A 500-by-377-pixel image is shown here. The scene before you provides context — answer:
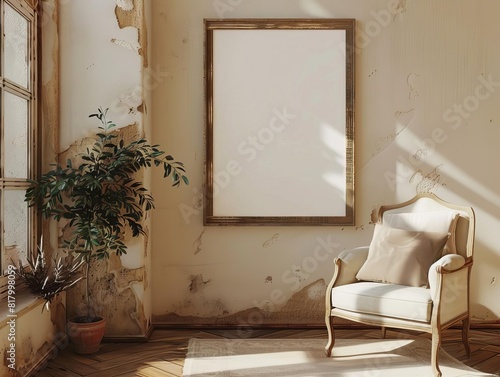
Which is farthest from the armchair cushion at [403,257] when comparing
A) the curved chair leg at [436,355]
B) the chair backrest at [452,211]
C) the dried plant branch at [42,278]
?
the dried plant branch at [42,278]

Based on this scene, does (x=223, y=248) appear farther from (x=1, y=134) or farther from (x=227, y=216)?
(x=1, y=134)

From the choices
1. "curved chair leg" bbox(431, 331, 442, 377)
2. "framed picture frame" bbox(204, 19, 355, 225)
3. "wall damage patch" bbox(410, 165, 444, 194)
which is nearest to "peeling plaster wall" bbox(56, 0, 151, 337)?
"framed picture frame" bbox(204, 19, 355, 225)

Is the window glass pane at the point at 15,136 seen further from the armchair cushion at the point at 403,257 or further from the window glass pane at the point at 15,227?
the armchair cushion at the point at 403,257

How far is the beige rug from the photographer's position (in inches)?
116

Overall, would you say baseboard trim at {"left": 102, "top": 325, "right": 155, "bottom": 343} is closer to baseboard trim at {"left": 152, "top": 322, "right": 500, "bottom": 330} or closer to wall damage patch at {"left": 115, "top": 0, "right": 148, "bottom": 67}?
baseboard trim at {"left": 152, "top": 322, "right": 500, "bottom": 330}

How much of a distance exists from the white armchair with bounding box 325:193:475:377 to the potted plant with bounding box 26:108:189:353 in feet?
4.22

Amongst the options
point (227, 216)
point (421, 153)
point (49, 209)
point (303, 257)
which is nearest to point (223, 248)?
point (227, 216)

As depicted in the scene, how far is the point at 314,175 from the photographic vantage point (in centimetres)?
395

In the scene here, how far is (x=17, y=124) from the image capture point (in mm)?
3148

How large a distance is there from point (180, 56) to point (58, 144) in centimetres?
111

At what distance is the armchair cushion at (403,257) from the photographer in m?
3.14

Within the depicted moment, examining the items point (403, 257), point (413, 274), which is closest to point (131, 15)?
point (403, 257)

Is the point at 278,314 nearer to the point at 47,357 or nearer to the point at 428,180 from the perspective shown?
the point at 428,180

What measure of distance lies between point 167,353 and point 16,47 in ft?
6.81
